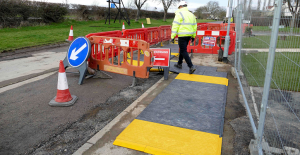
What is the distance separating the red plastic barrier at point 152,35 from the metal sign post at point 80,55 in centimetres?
550

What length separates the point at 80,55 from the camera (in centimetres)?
568

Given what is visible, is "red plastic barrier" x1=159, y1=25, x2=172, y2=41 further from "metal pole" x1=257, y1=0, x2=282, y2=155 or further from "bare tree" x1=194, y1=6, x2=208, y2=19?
"bare tree" x1=194, y1=6, x2=208, y2=19

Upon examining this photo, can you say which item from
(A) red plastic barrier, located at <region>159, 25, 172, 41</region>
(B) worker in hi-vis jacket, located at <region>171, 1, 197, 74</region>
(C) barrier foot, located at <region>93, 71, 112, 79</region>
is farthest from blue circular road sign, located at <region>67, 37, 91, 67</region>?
(A) red plastic barrier, located at <region>159, 25, 172, 41</region>

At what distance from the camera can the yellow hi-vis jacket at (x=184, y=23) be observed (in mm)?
6293

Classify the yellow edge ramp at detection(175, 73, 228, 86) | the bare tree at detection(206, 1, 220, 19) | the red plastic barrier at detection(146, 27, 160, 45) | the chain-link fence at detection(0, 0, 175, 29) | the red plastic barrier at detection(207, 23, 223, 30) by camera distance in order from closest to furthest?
1. the yellow edge ramp at detection(175, 73, 228, 86)
2. the red plastic barrier at detection(146, 27, 160, 45)
3. the red plastic barrier at detection(207, 23, 223, 30)
4. the chain-link fence at detection(0, 0, 175, 29)
5. the bare tree at detection(206, 1, 220, 19)

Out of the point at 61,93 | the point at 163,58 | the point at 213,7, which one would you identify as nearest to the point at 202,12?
the point at 213,7

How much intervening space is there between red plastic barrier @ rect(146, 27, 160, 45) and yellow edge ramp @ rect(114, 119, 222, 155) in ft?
25.9

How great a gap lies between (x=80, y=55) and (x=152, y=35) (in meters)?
6.92

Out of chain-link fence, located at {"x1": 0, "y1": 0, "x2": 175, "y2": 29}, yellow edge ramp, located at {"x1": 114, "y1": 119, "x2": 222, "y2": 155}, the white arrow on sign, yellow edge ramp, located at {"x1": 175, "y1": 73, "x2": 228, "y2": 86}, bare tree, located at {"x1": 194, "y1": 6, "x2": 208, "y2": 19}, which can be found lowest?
yellow edge ramp, located at {"x1": 114, "y1": 119, "x2": 222, "y2": 155}

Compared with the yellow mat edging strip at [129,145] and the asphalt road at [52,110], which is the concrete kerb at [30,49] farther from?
the yellow mat edging strip at [129,145]

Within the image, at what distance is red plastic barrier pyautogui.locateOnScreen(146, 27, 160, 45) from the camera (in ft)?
37.5

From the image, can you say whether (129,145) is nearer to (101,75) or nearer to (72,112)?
(72,112)

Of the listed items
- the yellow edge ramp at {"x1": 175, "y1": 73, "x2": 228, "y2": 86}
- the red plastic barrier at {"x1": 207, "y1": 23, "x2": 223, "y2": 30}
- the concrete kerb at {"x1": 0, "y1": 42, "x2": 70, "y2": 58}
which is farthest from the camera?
the red plastic barrier at {"x1": 207, "y1": 23, "x2": 223, "y2": 30}

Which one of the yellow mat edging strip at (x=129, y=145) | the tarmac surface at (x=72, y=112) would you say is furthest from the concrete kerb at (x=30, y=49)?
the yellow mat edging strip at (x=129, y=145)
